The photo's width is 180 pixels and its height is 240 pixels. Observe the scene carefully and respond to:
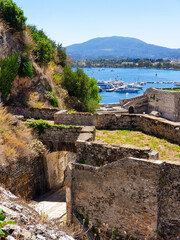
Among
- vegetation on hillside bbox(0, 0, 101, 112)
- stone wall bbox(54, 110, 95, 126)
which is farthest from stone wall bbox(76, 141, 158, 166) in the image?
vegetation on hillside bbox(0, 0, 101, 112)

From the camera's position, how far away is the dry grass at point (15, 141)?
10.2m

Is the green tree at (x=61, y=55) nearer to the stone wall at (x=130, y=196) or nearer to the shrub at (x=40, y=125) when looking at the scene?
the shrub at (x=40, y=125)

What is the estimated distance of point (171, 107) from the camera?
1132 inches

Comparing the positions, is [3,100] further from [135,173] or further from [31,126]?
[135,173]

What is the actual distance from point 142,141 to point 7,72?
9992mm

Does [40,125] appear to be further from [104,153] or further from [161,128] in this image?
[161,128]

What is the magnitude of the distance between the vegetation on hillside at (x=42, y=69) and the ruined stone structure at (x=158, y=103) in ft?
32.0

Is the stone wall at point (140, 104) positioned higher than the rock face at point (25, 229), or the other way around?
the rock face at point (25, 229)

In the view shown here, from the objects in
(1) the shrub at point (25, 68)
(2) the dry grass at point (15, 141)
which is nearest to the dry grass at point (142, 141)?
(2) the dry grass at point (15, 141)

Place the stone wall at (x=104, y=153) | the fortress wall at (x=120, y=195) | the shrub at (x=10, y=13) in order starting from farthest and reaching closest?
the shrub at (x=10, y=13) → the stone wall at (x=104, y=153) → the fortress wall at (x=120, y=195)

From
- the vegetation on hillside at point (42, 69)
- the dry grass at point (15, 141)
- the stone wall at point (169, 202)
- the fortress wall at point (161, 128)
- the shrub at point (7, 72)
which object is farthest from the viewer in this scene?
the vegetation on hillside at point (42, 69)

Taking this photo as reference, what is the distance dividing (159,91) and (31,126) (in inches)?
890

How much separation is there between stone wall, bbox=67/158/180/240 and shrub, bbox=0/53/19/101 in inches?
352

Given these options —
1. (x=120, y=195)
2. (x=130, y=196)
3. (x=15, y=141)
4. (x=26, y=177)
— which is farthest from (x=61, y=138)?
(x=130, y=196)
